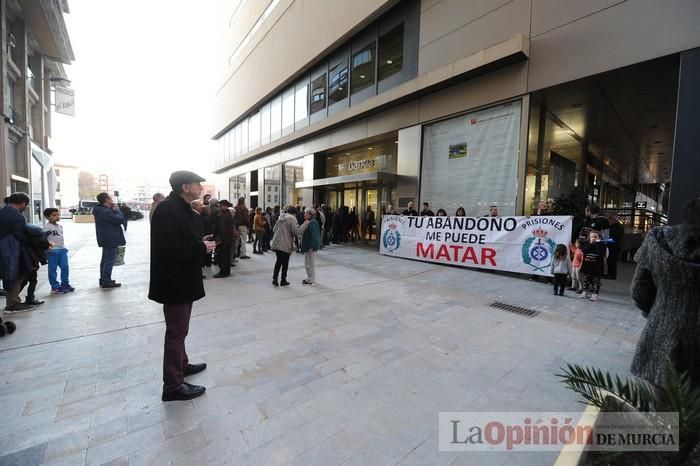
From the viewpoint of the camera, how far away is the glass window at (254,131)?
23.1 metres

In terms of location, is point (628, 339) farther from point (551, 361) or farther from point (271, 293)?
point (271, 293)

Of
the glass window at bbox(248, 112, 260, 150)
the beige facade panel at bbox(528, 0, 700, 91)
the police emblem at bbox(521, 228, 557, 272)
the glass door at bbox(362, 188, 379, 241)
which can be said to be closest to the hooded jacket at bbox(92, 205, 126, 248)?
the police emblem at bbox(521, 228, 557, 272)

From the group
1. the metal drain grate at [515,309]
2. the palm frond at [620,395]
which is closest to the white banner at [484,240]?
the metal drain grate at [515,309]

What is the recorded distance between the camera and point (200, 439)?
2.22 m

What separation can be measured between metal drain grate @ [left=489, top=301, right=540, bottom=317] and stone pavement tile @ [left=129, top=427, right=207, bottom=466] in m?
4.97

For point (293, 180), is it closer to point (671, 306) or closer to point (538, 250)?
point (538, 250)

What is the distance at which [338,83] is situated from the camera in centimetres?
1485

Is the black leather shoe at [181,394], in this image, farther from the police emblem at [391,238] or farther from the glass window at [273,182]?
the glass window at [273,182]

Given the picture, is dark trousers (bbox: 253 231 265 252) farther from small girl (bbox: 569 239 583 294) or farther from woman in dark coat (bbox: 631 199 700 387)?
woman in dark coat (bbox: 631 199 700 387)

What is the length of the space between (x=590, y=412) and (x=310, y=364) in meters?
2.51

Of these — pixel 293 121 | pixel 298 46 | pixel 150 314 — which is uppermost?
pixel 298 46

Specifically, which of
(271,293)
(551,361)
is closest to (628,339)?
(551,361)

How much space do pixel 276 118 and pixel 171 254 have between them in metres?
19.9

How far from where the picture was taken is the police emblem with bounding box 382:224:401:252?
10539 millimetres
